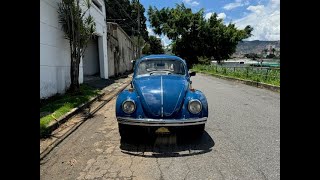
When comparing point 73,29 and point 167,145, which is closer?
point 167,145

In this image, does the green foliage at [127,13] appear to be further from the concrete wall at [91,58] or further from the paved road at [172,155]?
the paved road at [172,155]

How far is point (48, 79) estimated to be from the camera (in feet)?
35.0

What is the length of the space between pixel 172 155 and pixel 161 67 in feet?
9.01

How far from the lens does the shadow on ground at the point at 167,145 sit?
5.06 meters

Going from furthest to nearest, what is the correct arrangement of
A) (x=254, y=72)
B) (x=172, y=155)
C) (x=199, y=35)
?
(x=199, y=35)
(x=254, y=72)
(x=172, y=155)

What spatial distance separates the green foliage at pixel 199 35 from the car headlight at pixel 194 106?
44.5 m

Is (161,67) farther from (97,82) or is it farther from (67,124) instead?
(97,82)

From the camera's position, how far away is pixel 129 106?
17.4 ft

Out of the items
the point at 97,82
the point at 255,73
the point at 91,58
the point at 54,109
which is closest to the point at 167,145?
the point at 54,109

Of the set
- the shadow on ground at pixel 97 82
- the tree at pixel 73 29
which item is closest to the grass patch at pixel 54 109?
the tree at pixel 73 29

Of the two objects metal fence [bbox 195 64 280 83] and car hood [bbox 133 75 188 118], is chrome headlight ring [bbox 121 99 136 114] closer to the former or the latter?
car hood [bbox 133 75 188 118]
